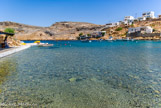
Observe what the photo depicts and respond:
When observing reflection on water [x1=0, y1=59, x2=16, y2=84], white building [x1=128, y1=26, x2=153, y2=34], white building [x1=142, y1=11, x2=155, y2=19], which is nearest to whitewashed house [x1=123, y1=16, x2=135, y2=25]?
white building [x1=142, y1=11, x2=155, y2=19]

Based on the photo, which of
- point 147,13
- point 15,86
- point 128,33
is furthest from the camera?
point 147,13

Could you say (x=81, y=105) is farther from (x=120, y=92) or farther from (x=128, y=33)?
(x=128, y=33)

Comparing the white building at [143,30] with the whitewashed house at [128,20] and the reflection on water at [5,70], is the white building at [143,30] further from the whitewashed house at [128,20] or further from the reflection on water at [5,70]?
the reflection on water at [5,70]

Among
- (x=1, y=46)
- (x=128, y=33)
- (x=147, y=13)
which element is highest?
(x=147, y=13)

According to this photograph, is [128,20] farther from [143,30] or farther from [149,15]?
[143,30]

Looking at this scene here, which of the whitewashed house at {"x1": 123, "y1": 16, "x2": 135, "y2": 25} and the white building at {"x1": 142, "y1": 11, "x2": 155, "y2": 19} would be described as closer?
the whitewashed house at {"x1": 123, "y1": 16, "x2": 135, "y2": 25}

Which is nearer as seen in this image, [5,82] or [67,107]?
[67,107]

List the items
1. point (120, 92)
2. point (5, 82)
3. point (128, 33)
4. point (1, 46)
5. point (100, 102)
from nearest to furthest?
point (100, 102)
point (120, 92)
point (5, 82)
point (1, 46)
point (128, 33)

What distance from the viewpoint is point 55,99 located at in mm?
5703

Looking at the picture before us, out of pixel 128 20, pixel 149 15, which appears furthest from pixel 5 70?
pixel 149 15

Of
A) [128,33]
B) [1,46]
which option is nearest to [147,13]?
[128,33]

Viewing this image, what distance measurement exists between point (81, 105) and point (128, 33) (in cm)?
9691

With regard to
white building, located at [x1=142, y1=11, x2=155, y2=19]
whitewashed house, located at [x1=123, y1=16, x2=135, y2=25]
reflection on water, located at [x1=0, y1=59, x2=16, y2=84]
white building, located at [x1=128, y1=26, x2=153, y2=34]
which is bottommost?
reflection on water, located at [x1=0, y1=59, x2=16, y2=84]

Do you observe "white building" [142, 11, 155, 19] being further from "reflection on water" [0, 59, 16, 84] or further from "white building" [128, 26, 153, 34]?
"reflection on water" [0, 59, 16, 84]
